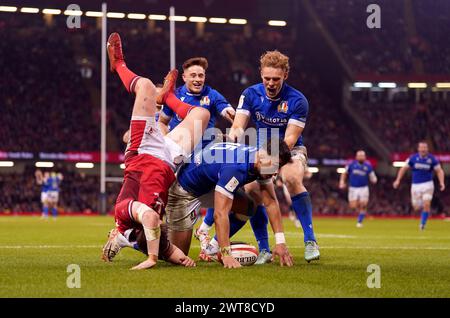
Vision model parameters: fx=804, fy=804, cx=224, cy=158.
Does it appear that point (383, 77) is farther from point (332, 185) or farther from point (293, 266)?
point (293, 266)

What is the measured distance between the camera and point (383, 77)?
42.2m

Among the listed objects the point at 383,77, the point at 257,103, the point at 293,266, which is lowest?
the point at 293,266

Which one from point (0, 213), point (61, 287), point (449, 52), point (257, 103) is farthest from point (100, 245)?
point (449, 52)

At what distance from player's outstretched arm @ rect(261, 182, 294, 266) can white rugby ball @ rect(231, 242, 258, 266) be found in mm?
240

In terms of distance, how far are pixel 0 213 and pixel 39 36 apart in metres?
11.6

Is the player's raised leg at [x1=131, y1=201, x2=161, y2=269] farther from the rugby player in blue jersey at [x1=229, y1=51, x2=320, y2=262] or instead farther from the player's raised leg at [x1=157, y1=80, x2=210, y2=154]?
the rugby player in blue jersey at [x1=229, y1=51, x2=320, y2=262]

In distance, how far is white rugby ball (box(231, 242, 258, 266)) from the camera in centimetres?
856

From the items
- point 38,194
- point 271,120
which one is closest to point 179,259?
point 271,120

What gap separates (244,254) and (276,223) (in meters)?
0.48

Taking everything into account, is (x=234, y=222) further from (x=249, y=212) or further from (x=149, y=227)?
(x=149, y=227)

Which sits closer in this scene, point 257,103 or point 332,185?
point 257,103

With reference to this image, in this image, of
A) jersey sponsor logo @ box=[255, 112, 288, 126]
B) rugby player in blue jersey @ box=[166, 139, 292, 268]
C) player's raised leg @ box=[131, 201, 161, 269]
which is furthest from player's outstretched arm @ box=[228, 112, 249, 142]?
player's raised leg @ box=[131, 201, 161, 269]

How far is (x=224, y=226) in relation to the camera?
7.96 metres
